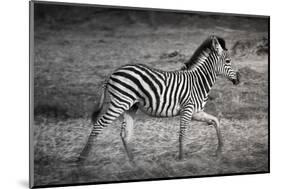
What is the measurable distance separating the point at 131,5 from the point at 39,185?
224cm

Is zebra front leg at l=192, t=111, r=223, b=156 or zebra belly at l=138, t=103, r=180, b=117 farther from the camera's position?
zebra front leg at l=192, t=111, r=223, b=156

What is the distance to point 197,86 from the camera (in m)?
5.05

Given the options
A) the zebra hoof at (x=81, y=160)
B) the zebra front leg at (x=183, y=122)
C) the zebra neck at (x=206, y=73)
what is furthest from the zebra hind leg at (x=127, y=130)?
the zebra neck at (x=206, y=73)

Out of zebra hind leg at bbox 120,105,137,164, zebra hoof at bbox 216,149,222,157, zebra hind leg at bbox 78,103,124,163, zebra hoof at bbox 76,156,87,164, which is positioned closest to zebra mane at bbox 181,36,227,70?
zebra hind leg at bbox 120,105,137,164

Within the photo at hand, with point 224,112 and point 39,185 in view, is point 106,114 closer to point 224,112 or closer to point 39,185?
point 39,185

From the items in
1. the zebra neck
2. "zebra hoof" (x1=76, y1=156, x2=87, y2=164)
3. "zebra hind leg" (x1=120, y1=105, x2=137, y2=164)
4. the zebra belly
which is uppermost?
the zebra neck

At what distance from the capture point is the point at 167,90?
4895 millimetres

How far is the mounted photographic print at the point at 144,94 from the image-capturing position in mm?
4492

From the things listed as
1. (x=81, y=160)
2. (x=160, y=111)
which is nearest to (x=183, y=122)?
(x=160, y=111)

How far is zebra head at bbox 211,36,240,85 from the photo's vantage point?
5.15 meters

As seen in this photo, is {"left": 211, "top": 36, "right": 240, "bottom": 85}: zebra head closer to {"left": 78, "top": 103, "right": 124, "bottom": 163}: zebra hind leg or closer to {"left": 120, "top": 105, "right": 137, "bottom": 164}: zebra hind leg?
{"left": 120, "top": 105, "right": 137, "bottom": 164}: zebra hind leg

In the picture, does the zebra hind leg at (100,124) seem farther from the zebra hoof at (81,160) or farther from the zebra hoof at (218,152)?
the zebra hoof at (218,152)

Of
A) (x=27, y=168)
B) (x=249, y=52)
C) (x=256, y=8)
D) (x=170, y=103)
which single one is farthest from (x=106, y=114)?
(x=256, y=8)

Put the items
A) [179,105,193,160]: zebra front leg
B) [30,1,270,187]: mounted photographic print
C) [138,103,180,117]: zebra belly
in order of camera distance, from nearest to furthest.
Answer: [30,1,270,187]: mounted photographic print
[138,103,180,117]: zebra belly
[179,105,193,160]: zebra front leg
